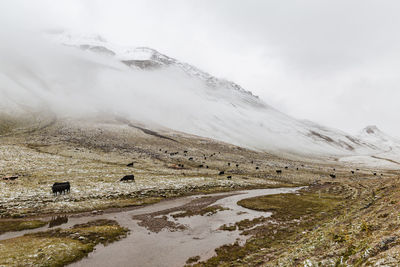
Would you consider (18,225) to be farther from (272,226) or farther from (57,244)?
(272,226)

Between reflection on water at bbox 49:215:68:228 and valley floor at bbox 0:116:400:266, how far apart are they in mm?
786

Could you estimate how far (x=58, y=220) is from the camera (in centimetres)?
3100

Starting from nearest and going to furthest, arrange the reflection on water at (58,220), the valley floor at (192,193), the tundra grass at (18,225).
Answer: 1. the valley floor at (192,193)
2. the tundra grass at (18,225)
3. the reflection on water at (58,220)

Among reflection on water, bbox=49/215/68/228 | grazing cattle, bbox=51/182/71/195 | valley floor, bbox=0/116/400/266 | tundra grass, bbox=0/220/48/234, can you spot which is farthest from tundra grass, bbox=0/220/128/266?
grazing cattle, bbox=51/182/71/195

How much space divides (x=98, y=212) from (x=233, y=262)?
24713 millimetres

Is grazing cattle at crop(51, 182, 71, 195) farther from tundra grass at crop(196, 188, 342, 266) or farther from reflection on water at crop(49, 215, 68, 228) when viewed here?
tundra grass at crop(196, 188, 342, 266)

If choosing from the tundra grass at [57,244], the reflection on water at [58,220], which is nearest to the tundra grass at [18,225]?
the reflection on water at [58,220]

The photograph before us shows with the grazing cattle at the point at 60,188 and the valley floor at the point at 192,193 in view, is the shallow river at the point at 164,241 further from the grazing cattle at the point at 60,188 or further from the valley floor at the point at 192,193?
the grazing cattle at the point at 60,188

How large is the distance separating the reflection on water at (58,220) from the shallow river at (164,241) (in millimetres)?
787

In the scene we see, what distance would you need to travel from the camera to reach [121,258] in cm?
2119

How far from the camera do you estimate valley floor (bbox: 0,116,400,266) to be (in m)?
15.8

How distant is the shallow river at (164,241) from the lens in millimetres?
20922

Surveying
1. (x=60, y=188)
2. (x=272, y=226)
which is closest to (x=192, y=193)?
(x=272, y=226)

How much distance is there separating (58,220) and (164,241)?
55.4ft
